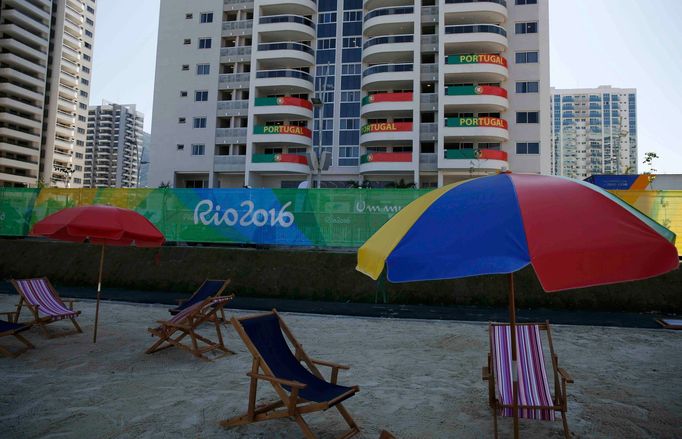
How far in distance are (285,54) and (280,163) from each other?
11.2 m

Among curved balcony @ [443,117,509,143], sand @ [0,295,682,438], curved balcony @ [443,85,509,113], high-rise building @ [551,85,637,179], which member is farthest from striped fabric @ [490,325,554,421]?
high-rise building @ [551,85,637,179]

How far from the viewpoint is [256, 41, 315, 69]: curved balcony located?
4338 cm

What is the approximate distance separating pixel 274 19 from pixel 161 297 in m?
39.3

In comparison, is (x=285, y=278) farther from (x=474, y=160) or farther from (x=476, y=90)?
(x=476, y=90)

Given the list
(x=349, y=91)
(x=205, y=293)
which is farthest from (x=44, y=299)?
(x=349, y=91)

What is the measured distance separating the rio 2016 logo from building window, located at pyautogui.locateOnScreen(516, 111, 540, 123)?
33.6 m

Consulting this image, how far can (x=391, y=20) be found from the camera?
41.5 meters

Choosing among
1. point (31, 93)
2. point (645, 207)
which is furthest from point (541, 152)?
point (31, 93)

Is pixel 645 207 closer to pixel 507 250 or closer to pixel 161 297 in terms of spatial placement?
pixel 507 250

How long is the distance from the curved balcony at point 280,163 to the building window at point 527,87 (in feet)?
70.3

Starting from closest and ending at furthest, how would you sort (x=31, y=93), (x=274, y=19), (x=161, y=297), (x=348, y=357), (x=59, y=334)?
(x=348, y=357) < (x=59, y=334) < (x=161, y=297) < (x=274, y=19) < (x=31, y=93)

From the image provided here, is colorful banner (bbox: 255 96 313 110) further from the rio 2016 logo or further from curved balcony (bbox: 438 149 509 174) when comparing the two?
the rio 2016 logo

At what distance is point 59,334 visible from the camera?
7.88m

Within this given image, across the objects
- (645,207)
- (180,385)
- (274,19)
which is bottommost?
(180,385)
